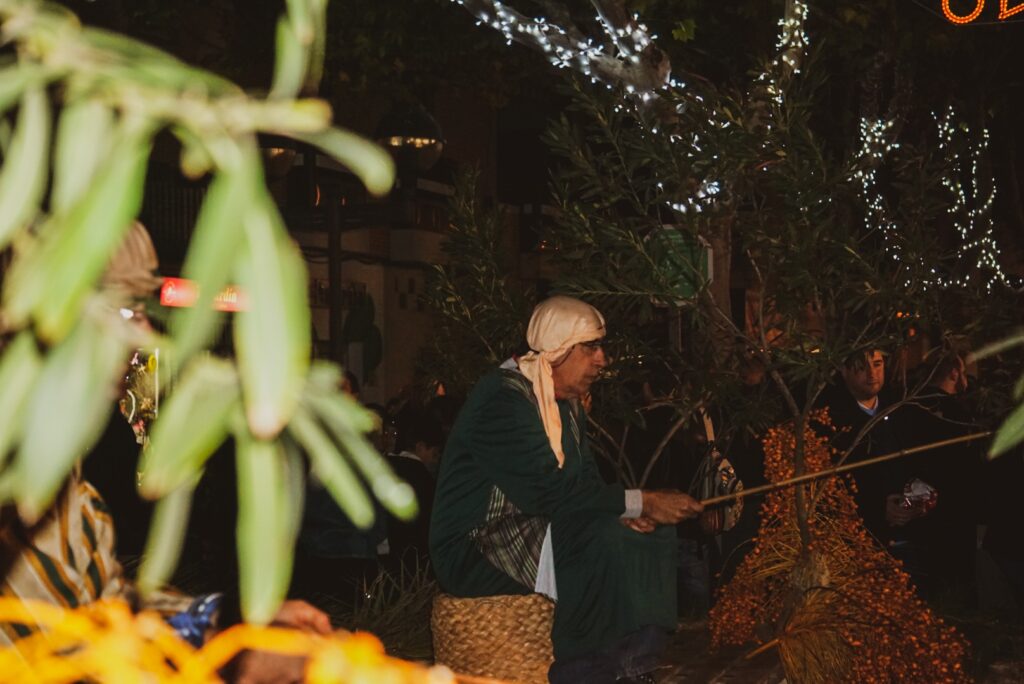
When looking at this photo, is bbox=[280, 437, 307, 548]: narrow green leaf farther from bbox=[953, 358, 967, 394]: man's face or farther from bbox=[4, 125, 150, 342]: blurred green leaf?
bbox=[953, 358, 967, 394]: man's face

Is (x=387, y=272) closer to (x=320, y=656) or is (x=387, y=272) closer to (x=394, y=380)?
(x=394, y=380)

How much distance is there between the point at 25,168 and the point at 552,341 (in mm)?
4367

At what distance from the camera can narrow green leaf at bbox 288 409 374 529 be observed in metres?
1.27

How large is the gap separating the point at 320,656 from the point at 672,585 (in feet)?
14.1

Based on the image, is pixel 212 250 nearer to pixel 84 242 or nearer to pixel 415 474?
pixel 84 242

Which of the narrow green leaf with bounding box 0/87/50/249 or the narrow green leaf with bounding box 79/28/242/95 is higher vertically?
the narrow green leaf with bounding box 79/28/242/95

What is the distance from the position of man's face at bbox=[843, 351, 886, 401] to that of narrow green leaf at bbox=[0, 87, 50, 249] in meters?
7.34

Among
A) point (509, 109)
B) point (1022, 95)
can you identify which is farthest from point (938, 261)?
point (509, 109)

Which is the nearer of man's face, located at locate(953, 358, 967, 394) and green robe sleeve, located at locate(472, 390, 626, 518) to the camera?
green robe sleeve, located at locate(472, 390, 626, 518)

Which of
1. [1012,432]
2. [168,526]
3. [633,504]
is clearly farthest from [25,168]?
[633,504]

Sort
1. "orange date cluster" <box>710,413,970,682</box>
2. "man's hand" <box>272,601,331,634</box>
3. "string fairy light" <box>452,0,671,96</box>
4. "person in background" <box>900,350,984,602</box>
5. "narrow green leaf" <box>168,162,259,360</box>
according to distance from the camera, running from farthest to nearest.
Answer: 1. "person in background" <box>900,350,984,602</box>
2. "string fairy light" <box>452,0,671,96</box>
3. "orange date cluster" <box>710,413,970,682</box>
4. "man's hand" <box>272,601,331,634</box>
5. "narrow green leaf" <box>168,162,259,360</box>

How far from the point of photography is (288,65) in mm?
1228

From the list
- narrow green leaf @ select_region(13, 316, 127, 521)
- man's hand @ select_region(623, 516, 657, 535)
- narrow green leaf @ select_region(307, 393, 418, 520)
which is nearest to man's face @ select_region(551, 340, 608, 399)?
man's hand @ select_region(623, 516, 657, 535)

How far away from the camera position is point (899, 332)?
296 inches
